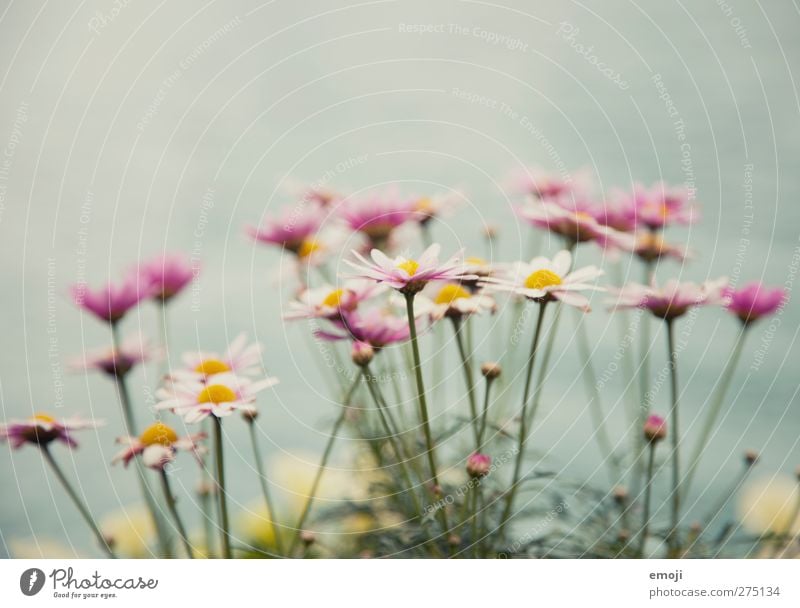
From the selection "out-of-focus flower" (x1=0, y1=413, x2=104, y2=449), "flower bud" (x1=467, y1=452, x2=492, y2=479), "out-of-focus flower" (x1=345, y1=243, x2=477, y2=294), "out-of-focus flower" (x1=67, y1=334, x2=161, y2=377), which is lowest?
"flower bud" (x1=467, y1=452, x2=492, y2=479)

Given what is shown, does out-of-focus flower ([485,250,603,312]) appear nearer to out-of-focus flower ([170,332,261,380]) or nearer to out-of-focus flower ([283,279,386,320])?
out-of-focus flower ([283,279,386,320])

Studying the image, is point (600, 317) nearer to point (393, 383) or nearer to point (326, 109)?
point (393, 383)

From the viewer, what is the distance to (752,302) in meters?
0.73

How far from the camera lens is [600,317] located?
2.64 ft

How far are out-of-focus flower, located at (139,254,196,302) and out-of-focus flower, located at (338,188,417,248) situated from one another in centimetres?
16

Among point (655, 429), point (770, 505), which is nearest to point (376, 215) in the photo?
point (655, 429)

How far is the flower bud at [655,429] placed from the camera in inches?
26.6

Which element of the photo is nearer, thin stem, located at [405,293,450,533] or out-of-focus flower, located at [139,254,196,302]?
thin stem, located at [405,293,450,533]

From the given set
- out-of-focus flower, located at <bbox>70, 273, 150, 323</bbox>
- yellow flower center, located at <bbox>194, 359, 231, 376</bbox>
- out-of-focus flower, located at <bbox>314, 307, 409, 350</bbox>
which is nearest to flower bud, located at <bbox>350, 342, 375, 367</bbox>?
out-of-focus flower, located at <bbox>314, 307, 409, 350</bbox>

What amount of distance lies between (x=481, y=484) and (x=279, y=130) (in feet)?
1.37

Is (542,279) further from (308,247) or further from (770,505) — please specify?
(770,505)

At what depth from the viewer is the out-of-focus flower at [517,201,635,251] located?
68 centimetres
